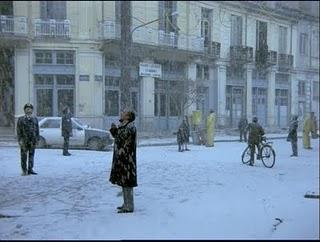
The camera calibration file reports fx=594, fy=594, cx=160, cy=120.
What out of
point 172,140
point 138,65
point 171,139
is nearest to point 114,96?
point 138,65

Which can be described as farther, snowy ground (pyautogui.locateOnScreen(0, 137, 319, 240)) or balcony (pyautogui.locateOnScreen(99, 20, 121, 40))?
balcony (pyautogui.locateOnScreen(99, 20, 121, 40))

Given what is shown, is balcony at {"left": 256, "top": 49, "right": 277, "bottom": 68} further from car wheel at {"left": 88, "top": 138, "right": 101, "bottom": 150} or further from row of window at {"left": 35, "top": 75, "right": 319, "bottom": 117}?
car wheel at {"left": 88, "top": 138, "right": 101, "bottom": 150}

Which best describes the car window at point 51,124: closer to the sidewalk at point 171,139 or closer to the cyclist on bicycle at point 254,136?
the sidewalk at point 171,139

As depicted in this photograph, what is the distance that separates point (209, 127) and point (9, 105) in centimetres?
1056

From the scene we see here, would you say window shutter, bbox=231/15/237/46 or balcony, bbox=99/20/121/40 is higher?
balcony, bbox=99/20/121/40

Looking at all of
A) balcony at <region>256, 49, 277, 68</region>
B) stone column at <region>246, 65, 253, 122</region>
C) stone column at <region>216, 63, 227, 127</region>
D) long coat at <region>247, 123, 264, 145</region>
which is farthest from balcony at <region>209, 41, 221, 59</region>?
long coat at <region>247, 123, 264, 145</region>

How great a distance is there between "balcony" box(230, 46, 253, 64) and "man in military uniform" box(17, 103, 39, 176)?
12.2 metres

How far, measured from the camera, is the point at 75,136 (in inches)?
876

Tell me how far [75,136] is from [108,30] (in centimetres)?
1066

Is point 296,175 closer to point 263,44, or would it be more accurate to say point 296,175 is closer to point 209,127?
point 209,127

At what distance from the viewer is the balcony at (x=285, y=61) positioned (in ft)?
101

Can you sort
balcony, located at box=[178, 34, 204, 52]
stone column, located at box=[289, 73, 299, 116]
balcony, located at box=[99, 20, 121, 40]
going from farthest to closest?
stone column, located at box=[289, 73, 299, 116]
balcony, located at box=[99, 20, 121, 40]
balcony, located at box=[178, 34, 204, 52]

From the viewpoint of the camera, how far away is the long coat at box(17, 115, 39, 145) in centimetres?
1377

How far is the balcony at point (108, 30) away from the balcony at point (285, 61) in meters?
8.54
